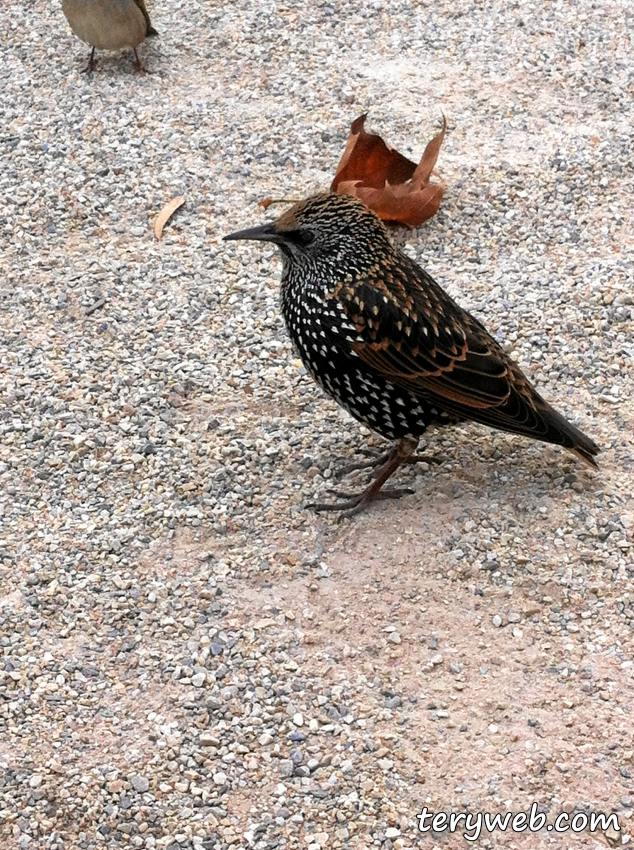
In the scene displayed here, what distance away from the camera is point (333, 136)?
619 centimetres

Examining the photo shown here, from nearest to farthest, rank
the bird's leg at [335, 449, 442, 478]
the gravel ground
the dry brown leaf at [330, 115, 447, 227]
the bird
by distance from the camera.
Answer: the gravel ground → the bird's leg at [335, 449, 442, 478] → the dry brown leaf at [330, 115, 447, 227] → the bird

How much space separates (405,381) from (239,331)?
4.18 ft

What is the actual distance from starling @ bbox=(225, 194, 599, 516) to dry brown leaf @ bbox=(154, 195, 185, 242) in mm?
1550

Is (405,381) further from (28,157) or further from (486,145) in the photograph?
(28,157)

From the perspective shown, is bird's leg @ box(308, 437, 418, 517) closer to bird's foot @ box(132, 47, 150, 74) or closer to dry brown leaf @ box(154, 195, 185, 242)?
dry brown leaf @ box(154, 195, 185, 242)

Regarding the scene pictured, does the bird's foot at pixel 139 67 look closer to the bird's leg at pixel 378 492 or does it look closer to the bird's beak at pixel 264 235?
the bird's beak at pixel 264 235

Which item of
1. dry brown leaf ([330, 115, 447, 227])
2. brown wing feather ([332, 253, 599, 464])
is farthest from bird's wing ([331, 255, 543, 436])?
dry brown leaf ([330, 115, 447, 227])

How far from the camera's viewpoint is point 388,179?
18.9 feet

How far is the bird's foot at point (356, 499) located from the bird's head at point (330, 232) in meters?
0.85

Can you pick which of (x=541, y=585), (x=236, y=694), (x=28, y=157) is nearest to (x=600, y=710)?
(x=541, y=585)

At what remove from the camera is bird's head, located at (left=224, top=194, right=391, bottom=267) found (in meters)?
4.22

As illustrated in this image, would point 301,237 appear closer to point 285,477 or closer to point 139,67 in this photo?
→ point 285,477

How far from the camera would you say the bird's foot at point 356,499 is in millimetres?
4289

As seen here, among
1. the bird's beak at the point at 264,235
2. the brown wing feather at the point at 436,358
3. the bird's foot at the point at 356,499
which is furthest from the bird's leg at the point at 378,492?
the bird's beak at the point at 264,235
